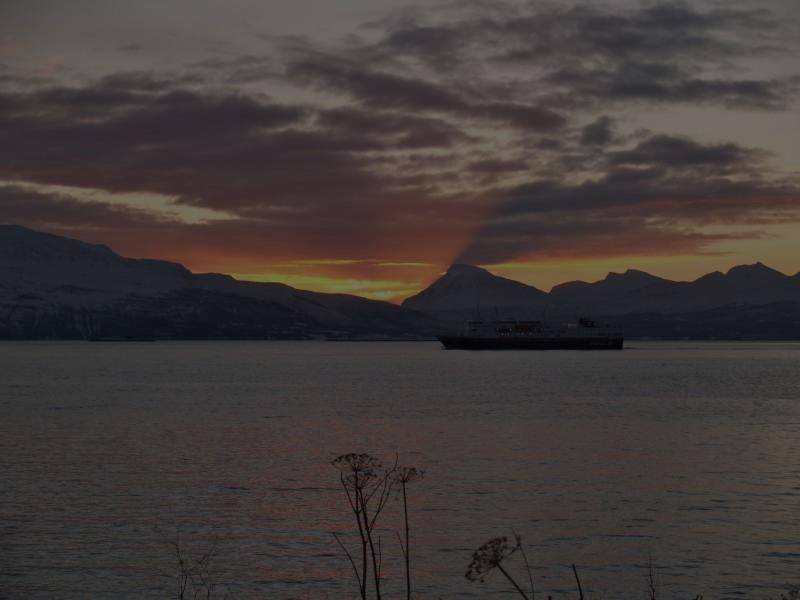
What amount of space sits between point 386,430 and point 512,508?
114 ft

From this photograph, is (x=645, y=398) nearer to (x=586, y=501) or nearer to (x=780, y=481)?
(x=780, y=481)

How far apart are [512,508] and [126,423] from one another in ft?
164

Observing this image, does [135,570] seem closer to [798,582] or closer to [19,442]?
[798,582]

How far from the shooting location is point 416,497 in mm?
44344

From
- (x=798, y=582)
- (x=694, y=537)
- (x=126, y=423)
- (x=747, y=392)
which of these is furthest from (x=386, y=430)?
(x=747, y=392)

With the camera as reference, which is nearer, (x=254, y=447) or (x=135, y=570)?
(x=135, y=570)

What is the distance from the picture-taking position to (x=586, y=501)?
43250mm

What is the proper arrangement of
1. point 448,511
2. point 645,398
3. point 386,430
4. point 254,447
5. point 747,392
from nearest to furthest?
1. point 448,511
2. point 254,447
3. point 386,430
4. point 645,398
5. point 747,392

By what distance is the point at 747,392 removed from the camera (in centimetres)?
13012

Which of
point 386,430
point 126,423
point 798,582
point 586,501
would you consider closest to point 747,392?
→ point 386,430

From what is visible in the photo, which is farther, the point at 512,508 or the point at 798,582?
the point at 512,508

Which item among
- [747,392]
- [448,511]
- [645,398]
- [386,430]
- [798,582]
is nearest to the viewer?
[798,582]

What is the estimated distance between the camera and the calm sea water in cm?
3128

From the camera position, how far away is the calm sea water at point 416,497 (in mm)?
31281
